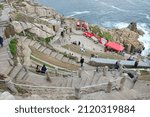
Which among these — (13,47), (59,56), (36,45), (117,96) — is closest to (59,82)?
(117,96)

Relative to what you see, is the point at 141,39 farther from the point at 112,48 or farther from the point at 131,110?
the point at 131,110

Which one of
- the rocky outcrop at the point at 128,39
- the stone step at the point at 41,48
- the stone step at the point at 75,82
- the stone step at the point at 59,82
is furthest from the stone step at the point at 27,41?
the rocky outcrop at the point at 128,39

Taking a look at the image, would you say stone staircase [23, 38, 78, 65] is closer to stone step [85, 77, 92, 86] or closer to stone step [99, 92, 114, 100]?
stone step [85, 77, 92, 86]

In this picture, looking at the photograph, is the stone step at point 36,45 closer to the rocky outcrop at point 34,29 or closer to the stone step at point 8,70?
the rocky outcrop at point 34,29

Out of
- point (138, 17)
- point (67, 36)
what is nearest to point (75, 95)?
point (67, 36)

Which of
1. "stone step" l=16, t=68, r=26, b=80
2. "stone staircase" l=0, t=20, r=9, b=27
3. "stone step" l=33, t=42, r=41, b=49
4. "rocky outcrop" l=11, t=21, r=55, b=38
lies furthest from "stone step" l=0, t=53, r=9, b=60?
"stone staircase" l=0, t=20, r=9, b=27

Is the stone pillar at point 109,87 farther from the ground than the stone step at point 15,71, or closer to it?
farther from the ground

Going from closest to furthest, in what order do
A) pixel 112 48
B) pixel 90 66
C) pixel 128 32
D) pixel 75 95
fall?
pixel 75 95
pixel 90 66
pixel 112 48
pixel 128 32
